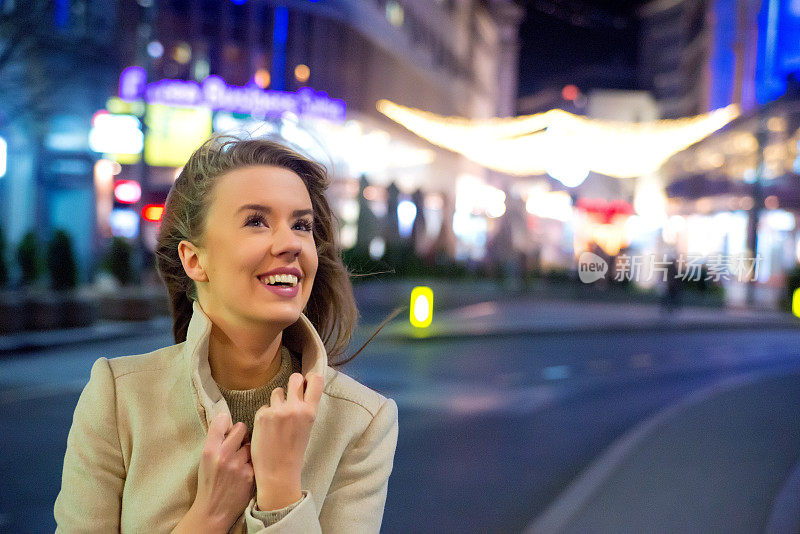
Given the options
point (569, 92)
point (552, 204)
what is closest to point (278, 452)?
point (552, 204)

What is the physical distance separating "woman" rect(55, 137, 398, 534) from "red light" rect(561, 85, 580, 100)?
2791 millimetres

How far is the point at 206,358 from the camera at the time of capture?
1577mm

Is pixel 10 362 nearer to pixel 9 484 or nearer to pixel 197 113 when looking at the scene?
pixel 9 484

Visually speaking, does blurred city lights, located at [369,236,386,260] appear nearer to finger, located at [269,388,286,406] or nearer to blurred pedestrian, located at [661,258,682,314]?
blurred pedestrian, located at [661,258,682,314]

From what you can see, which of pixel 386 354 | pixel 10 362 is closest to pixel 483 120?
pixel 386 354

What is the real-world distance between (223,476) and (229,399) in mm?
219

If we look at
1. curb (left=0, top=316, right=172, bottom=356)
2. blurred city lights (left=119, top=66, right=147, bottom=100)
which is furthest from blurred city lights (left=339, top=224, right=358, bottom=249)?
blurred city lights (left=119, top=66, right=147, bottom=100)

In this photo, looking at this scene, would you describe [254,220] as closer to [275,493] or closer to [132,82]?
[275,493]

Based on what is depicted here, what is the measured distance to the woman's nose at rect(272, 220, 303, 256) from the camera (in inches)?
60.6

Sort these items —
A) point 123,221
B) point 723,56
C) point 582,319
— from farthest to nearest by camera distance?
1. point 123,221
2. point 582,319
3. point 723,56

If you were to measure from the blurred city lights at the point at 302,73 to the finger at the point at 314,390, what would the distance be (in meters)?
17.9

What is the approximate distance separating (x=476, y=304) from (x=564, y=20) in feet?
22.5

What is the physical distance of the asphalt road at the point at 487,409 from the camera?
4.63 metres

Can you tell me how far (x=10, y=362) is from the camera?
8828mm
